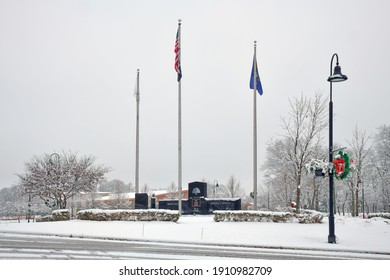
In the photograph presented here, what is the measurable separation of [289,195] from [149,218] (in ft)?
107

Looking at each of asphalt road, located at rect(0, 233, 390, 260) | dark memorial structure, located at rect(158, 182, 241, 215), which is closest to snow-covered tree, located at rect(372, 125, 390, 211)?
dark memorial structure, located at rect(158, 182, 241, 215)

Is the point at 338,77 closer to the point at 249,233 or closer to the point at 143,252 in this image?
the point at 249,233

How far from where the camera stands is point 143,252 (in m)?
15.6

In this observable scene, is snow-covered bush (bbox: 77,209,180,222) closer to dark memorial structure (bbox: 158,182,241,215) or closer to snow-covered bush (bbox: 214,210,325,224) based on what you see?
snow-covered bush (bbox: 214,210,325,224)

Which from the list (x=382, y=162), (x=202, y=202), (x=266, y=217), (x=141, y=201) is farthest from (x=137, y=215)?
(x=382, y=162)

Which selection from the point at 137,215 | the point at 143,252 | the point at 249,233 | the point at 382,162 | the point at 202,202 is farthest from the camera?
the point at 382,162

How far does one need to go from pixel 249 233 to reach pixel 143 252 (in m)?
8.89

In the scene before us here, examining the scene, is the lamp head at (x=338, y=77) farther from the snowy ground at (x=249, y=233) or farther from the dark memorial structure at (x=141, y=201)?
the dark memorial structure at (x=141, y=201)

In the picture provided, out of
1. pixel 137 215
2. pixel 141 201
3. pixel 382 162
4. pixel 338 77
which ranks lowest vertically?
pixel 137 215

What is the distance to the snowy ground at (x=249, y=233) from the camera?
756 inches

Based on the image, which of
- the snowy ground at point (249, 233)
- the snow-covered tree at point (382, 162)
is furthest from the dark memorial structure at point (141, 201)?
the snow-covered tree at point (382, 162)

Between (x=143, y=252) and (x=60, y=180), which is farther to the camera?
(x=60, y=180)
